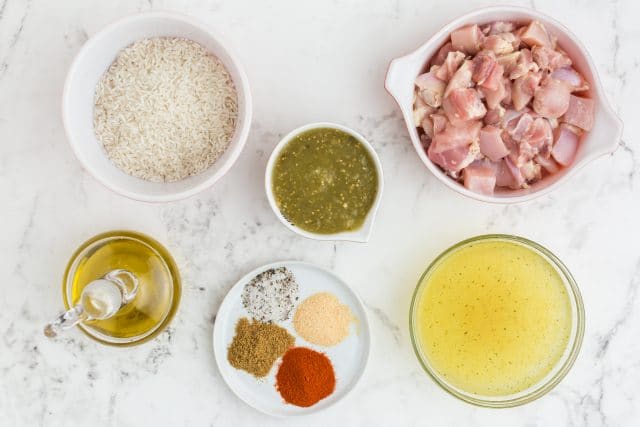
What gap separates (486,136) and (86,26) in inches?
48.3

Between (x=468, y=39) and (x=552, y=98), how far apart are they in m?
0.28

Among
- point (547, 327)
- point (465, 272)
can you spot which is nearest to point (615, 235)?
point (547, 327)

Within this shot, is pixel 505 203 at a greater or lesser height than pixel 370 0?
lesser

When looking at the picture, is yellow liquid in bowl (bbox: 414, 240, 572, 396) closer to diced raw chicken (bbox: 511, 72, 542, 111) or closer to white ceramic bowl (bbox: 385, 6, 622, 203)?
white ceramic bowl (bbox: 385, 6, 622, 203)

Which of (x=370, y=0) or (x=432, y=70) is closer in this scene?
(x=432, y=70)

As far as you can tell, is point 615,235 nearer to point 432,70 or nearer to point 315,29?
point 432,70

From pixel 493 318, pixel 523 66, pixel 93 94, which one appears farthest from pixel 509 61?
pixel 93 94

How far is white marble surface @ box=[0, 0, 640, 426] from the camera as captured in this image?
6.90ft

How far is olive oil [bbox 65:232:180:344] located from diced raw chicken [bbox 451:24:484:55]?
3.42 feet

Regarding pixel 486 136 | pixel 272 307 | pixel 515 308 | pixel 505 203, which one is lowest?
pixel 272 307

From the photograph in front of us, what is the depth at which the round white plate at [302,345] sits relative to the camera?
213 cm

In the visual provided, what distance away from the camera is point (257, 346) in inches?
83.3

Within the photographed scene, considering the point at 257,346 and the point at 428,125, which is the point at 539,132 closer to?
the point at 428,125

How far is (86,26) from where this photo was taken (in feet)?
6.84
